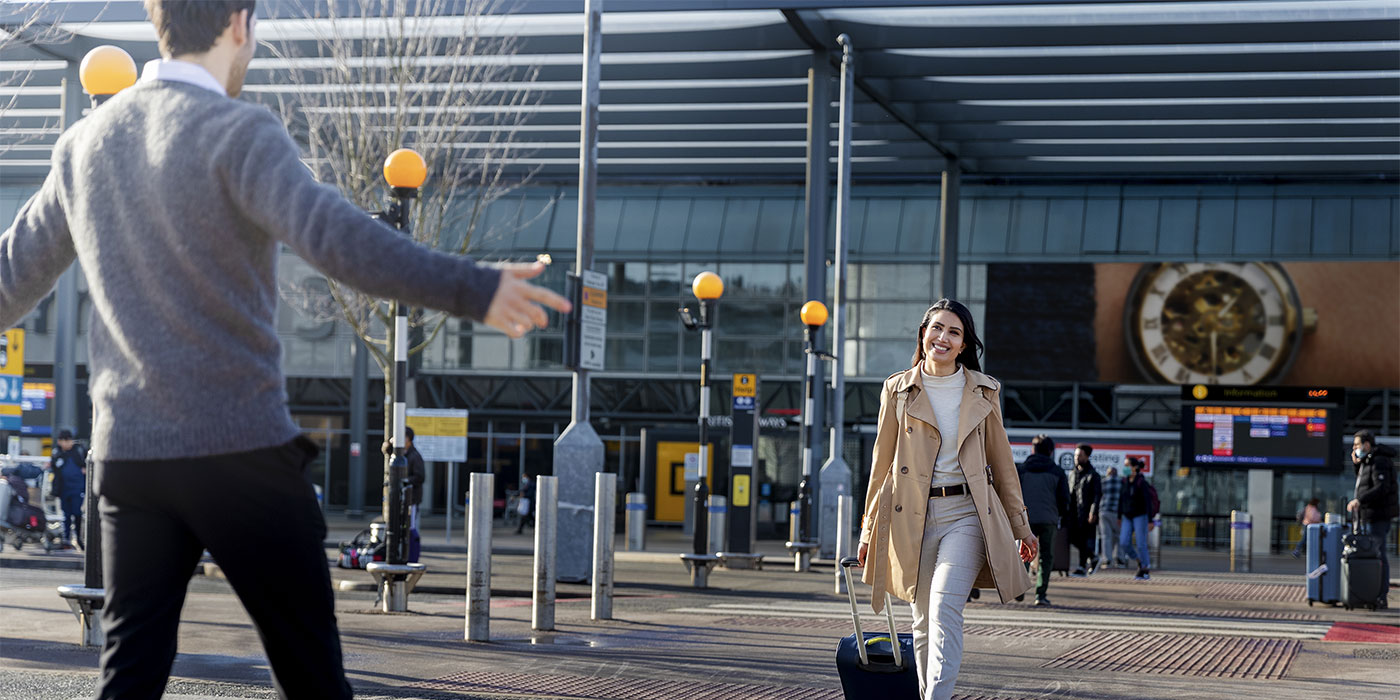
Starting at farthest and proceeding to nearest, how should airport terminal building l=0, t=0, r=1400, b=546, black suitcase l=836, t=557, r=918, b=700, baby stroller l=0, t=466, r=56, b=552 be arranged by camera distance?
airport terminal building l=0, t=0, r=1400, b=546 → baby stroller l=0, t=466, r=56, b=552 → black suitcase l=836, t=557, r=918, b=700

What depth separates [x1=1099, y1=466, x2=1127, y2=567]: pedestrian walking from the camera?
2469cm

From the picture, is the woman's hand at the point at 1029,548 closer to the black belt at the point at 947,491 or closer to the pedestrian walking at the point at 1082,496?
the black belt at the point at 947,491

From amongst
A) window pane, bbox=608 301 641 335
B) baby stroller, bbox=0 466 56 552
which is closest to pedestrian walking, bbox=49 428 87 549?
baby stroller, bbox=0 466 56 552

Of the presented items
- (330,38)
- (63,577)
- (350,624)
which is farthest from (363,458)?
(350,624)

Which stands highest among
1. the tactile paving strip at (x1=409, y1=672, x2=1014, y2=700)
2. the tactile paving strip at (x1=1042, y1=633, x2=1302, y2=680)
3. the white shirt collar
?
the white shirt collar

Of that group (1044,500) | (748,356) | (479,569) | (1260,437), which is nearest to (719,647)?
(479,569)

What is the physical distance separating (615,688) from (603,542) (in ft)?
12.6

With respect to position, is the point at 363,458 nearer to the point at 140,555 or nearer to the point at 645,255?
the point at 645,255

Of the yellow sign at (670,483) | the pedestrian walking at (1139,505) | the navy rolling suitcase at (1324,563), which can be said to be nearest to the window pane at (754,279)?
the yellow sign at (670,483)

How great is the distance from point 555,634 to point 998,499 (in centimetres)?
485

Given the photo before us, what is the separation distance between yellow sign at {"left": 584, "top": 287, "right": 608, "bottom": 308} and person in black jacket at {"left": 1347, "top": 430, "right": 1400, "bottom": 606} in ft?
24.6

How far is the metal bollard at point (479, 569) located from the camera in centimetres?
1017

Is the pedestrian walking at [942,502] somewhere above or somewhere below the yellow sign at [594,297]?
below

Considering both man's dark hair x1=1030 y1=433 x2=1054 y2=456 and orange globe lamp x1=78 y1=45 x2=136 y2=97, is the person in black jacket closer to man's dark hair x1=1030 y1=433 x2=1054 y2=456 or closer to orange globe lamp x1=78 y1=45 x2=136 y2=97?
man's dark hair x1=1030 y1=433 x2=1054 y2=456
